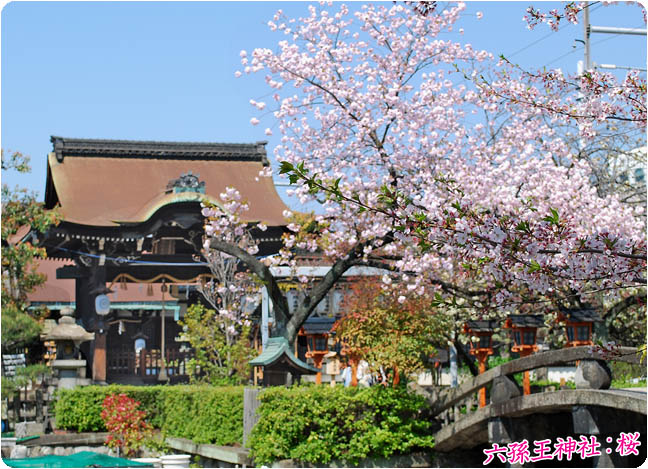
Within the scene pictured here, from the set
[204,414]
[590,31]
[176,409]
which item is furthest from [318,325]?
[590,31]

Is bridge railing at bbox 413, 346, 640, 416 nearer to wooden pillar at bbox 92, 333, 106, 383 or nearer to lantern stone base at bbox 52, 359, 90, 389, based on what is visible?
lantern stone base at bbox 52, 359, 90, 389

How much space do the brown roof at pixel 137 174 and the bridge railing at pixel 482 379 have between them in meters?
11.3

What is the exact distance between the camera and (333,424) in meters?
15.3

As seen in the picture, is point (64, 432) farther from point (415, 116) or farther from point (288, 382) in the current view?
point (415, 116)

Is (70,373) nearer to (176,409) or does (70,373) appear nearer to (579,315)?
(176,409)

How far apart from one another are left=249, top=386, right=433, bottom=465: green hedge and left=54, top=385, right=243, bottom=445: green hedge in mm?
1739

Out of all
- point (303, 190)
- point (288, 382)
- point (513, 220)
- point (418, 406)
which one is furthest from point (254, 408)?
point (513, 220)

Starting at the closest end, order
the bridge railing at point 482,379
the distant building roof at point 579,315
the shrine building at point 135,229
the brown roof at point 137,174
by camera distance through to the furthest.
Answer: the bridge railing at point 482,379 < the distant building roof at point 579,315 < the shrine building at point 135,229 < the brown roof at point 137,174

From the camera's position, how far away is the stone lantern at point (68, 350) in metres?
23.4

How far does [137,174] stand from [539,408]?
2056cm

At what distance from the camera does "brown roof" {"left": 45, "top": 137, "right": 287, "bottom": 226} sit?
2770cm

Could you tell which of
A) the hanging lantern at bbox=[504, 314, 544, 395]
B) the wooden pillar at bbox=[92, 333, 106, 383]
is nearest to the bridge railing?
the hanging lantern at bbox=[504, 314, 544, 395]

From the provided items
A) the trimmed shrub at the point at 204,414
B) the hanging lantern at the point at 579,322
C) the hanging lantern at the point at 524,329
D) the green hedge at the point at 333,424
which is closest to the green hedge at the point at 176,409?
the trimmed shrub at the point at 204,414

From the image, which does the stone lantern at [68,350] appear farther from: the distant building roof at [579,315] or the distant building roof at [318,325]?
the distant building roof at [579,315]
